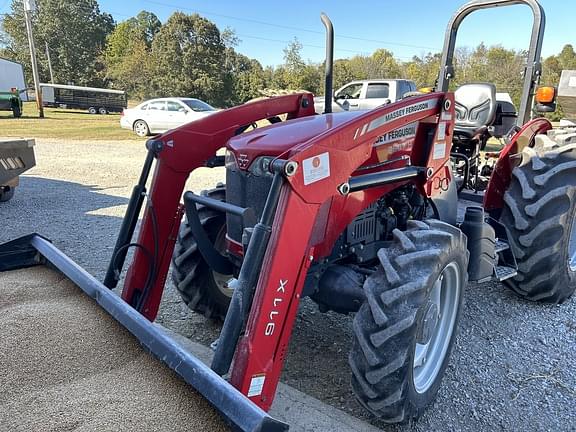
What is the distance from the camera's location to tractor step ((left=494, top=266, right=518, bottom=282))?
3213 millimetres

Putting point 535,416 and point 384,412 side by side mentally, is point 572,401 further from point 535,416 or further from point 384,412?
point 384,412

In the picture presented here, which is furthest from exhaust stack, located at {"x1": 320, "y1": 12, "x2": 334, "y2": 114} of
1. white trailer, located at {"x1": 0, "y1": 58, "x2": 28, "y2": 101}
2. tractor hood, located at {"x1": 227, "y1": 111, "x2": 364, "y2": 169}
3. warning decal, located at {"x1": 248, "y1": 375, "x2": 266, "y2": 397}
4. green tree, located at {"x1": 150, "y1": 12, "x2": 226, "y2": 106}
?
green tree, located at {"x1": 150, "y1": 12, "x2": 226, "y2": 106}

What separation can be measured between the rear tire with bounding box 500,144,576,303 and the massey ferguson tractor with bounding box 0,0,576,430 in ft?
0.03

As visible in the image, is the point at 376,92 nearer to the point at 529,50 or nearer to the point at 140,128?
the point at 140,128

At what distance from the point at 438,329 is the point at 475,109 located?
8.37 feet

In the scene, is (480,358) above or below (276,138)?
below

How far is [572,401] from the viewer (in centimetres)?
266

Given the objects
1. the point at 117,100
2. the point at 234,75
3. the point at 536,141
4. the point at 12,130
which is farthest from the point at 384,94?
the point at 117,100

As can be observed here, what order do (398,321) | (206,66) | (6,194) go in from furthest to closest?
1. (206,66)
2. (6,194)
3. (398,321)

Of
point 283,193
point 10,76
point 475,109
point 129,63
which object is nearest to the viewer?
point 283,193

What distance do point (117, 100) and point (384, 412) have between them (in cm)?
3978

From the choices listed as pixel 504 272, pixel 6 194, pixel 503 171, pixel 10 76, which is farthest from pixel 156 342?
pixel 10 76

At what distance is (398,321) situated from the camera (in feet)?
6.92

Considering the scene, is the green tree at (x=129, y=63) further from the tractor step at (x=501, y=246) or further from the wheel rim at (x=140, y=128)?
the tractor step at (x=501, y=246)
